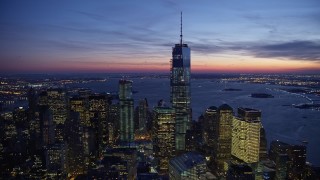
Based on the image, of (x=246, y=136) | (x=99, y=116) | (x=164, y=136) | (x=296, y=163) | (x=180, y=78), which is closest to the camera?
(x=296, y=163)

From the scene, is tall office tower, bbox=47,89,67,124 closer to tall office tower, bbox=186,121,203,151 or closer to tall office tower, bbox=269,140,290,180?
tall office tower, bbox=186,121,203,151

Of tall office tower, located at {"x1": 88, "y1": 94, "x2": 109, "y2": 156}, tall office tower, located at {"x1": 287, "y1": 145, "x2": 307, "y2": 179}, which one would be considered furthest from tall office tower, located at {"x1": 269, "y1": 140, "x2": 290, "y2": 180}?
tall office tower, located at {"x1": 88, "y1": 94, "x2": 109, "y2": 156}

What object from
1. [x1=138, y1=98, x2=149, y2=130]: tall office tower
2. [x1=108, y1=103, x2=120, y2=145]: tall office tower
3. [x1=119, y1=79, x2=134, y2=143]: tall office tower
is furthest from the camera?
[x1=138, y1=98, x2=149, y2=130]: tall office tower

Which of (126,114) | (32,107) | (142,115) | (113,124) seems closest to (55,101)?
(32,107)

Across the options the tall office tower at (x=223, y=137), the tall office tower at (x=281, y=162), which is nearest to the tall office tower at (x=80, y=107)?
the tall office tower at (x=223, y=137)

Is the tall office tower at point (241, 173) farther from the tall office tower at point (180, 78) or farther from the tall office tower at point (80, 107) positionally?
the tall office tower at point (180, 78)

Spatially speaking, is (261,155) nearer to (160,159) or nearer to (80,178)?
(160,159)

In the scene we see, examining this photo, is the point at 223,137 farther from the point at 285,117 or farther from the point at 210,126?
the point at 285,117
